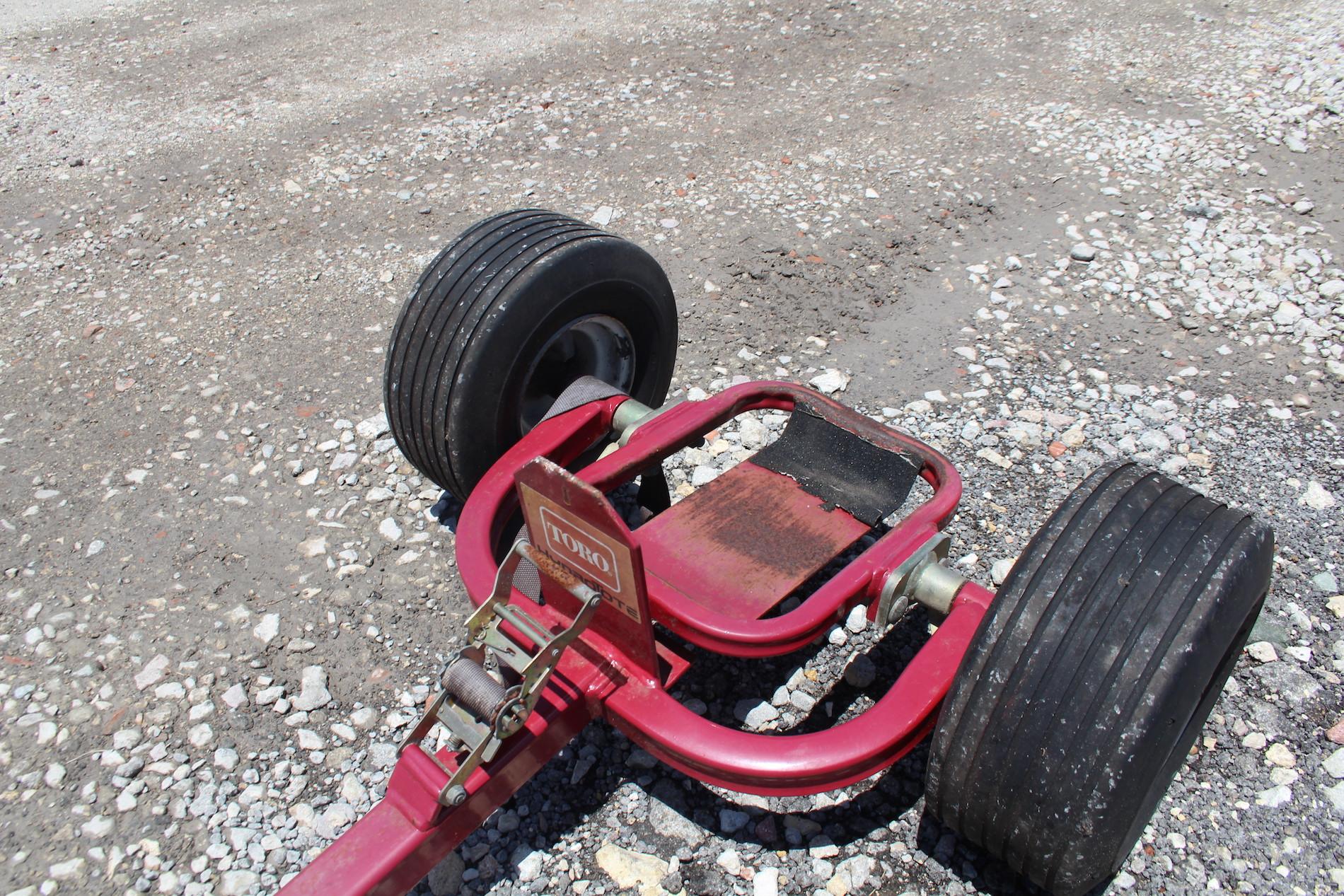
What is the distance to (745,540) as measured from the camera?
2.88 meters

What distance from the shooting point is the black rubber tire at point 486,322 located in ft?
9.75

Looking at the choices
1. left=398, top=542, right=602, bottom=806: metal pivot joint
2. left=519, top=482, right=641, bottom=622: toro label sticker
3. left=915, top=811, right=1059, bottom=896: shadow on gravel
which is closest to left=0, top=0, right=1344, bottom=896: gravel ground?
left=915, top=811, right=1059, bottom=896: shadow on gravel

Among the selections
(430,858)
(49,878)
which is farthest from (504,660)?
(49,878)

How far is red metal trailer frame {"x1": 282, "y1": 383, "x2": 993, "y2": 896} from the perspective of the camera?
217cm

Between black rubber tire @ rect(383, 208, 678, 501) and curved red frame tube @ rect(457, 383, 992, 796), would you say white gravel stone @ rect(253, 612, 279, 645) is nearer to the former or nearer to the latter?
black rubber tire @ rect(383, 208, 678, 501)

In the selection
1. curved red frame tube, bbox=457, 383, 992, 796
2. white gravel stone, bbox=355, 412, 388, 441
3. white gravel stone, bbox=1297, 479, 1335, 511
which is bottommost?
white gravel stone, bbox=355, 412, 388, 441

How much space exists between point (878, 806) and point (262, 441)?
2.82m

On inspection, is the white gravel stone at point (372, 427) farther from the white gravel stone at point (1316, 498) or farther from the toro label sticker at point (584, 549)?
the white gravel stone at point (1316, 498)

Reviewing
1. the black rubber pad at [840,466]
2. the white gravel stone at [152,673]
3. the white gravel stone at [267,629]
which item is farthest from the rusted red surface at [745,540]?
the white gravel stone at [152,673]

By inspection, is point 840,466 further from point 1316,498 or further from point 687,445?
point 1316,498

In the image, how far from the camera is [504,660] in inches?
93.0

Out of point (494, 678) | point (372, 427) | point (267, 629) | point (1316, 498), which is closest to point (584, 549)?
point (494, 678)

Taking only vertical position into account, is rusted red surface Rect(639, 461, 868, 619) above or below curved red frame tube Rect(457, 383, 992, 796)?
below

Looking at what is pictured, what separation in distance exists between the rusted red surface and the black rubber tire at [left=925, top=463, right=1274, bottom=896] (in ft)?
2.19
